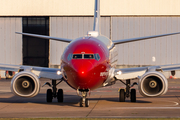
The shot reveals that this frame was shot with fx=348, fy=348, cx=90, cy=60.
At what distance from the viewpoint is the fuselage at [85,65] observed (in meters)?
16.3

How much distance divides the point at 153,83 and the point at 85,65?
450 cm

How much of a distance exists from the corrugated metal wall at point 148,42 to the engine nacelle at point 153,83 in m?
28.8

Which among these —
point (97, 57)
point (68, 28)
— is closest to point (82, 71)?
point (97, 57)

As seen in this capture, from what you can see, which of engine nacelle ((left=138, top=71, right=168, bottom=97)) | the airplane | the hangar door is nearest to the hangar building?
the hangar door

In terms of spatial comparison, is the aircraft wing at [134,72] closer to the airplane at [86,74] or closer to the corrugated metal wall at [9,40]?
the airplane at [86,74]

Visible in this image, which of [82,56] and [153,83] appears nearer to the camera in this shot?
[82,56]

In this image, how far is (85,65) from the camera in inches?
644

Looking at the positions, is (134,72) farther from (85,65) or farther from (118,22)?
(118,22)

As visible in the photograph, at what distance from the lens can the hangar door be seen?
5147cm

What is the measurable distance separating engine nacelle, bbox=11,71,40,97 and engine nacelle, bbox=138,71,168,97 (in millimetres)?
5708
